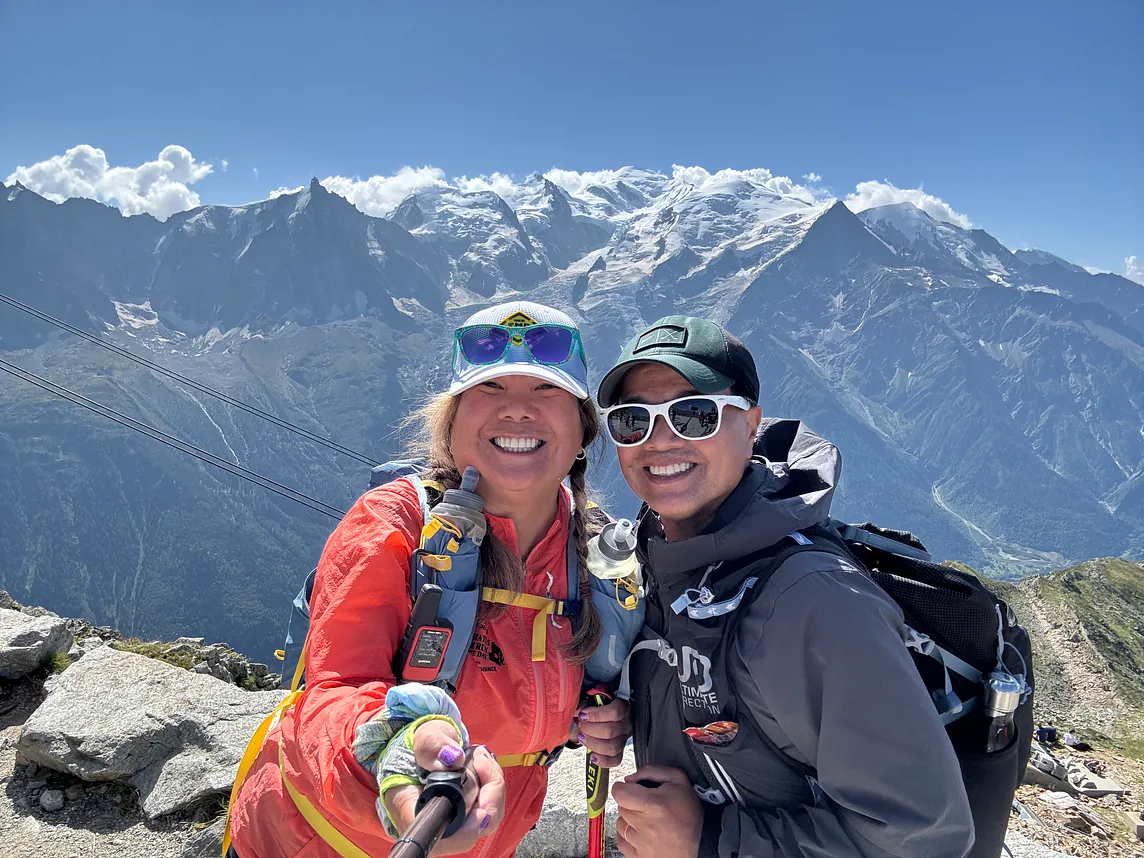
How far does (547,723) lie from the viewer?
3879 millimetres

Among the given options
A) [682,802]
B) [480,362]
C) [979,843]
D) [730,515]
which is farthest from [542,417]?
[979,843]

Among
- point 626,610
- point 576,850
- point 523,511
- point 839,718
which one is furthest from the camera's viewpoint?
point 576,850

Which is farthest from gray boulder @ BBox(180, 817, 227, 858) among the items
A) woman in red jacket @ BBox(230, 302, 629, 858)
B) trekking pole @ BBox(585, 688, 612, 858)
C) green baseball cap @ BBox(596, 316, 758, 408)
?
green baseball cap @ BBox(596, 316, 758, 408)

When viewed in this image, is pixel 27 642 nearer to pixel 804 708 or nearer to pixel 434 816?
pixel 434 816

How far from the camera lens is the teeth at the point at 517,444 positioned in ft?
13.2

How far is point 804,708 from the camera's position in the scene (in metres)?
2.84

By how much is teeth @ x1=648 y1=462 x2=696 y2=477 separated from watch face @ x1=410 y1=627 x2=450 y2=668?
4.98ft

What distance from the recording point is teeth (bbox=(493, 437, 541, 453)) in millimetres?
4023

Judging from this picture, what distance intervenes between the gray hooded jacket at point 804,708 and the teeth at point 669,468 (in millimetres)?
332

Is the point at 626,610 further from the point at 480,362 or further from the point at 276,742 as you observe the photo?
the point at 276,742

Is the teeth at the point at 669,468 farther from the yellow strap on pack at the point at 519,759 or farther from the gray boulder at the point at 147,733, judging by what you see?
the gray boulder at the point at 147,733

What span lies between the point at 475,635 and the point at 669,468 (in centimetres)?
150

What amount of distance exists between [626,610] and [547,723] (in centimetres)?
83

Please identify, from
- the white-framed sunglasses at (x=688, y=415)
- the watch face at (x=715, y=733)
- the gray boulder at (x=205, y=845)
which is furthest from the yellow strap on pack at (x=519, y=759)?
the gray boulder at (x=205, y=845)
